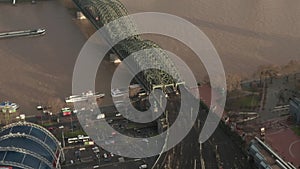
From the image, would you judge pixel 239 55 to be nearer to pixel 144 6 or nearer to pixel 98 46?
pixel 98 46

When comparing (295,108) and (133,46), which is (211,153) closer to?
(295,108)

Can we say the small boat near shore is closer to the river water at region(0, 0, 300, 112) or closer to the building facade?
the river water at region(0, 0, 300, 112)

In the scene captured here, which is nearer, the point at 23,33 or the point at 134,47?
the point at 134,47

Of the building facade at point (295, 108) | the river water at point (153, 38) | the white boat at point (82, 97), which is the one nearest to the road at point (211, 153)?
the building facade at point (295, 108)

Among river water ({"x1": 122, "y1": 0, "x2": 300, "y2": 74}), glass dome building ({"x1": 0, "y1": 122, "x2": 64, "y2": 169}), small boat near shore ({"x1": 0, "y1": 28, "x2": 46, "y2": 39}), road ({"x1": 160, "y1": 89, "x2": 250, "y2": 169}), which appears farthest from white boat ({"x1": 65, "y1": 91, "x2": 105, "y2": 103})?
small boat near shore ({"x1": 0, "y1": 28, "x2": 46, "y2": 39})

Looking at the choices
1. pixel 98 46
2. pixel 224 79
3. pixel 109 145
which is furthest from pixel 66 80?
pixel 224 79

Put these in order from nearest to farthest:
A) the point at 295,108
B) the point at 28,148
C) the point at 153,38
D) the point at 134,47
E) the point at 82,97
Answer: the point at 28,148 < the point at 295,108 < the point at 82,97 < the point at 134,47 < the point at 153,38

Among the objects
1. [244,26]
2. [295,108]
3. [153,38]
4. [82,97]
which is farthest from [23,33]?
[295,108]

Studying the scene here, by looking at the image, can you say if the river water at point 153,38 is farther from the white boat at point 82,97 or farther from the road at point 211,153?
the road at point 211,153
